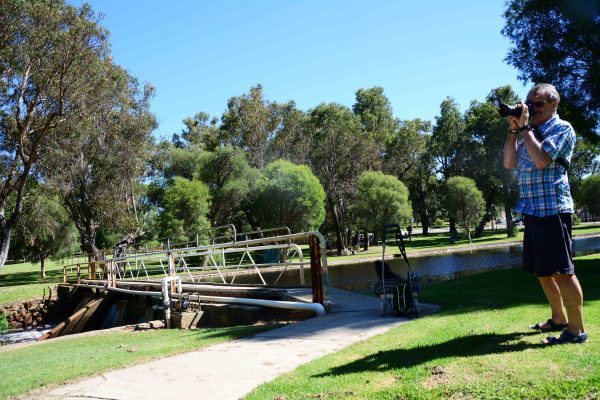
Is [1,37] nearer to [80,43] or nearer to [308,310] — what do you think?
[80,43]

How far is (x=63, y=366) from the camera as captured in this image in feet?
20.2

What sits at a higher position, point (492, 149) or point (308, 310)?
point (492, 149)

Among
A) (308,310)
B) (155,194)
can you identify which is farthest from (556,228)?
(155,194)

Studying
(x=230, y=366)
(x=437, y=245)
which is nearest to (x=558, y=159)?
(x=230, y=366)

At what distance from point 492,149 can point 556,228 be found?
50404mm

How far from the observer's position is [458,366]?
3838mm

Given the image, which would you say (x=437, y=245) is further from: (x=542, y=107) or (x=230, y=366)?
(x=542, y=107)

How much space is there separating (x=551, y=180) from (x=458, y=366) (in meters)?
1.76

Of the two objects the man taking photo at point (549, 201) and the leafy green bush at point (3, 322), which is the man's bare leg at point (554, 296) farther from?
the leafy green bush at point (3, 322)

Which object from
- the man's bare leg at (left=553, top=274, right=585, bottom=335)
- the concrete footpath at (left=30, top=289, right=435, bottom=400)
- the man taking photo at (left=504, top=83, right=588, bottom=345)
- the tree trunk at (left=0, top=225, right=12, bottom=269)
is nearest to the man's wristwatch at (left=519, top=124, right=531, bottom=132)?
the man taking photo at (left=504, top=83, right=588, bottom=345)

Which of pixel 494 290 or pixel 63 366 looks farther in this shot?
pixel 494 290

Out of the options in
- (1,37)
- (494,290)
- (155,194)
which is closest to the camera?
(494,290)

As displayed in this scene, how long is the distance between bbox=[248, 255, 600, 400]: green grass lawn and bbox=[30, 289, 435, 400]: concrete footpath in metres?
0.36

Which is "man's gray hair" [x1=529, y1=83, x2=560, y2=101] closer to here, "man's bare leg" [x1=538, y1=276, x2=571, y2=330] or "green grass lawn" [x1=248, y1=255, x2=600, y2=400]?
"man's bare leg" [x1=538, y1=276, x2=571, y2=330]
